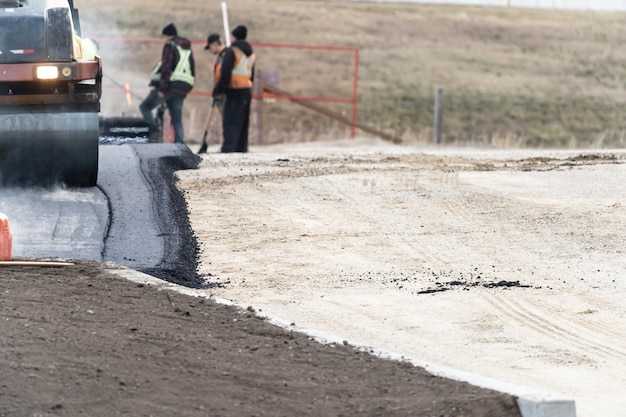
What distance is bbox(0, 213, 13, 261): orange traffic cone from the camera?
8.45 meters

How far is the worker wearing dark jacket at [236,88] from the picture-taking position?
19375 mm

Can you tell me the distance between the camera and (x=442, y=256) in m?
10.0

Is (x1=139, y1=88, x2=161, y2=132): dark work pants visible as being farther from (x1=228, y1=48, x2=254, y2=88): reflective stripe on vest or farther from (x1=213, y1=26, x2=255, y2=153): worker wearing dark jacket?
(x1=228, y1=48, x2=254, y2=88): reflective stripe on vest

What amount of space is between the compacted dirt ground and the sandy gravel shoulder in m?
0.67

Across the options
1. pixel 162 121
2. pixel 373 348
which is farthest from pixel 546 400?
pixel 162 121

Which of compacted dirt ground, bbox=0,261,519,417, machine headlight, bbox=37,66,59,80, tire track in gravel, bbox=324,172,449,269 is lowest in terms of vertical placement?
tire track in gravel, bbox=324,172,449,269

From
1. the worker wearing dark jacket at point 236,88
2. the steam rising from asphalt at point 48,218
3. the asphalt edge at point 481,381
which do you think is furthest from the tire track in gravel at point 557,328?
the worker wearing dark jacket at point 236,88

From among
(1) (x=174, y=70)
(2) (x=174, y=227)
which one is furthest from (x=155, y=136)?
(2) (x=174, y=227)

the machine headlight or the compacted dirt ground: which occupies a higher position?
the machine headlight

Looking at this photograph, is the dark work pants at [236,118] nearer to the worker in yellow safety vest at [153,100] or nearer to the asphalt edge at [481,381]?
the worker in yellow safety vest at [153,100]

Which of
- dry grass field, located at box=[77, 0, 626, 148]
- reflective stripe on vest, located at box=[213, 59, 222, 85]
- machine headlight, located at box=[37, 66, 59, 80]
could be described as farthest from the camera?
dry grass field, located at box=[77, 0, 626, 148]

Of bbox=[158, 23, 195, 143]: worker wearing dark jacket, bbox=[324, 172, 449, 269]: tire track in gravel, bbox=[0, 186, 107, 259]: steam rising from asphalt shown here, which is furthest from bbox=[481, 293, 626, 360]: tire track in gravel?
bbox=[158, 23, 195, 143]: worker wearing dark jacket

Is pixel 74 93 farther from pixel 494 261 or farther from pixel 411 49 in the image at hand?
pixel 411 49

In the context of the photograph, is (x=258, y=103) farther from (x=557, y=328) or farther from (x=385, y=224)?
(x=557, y=328)
